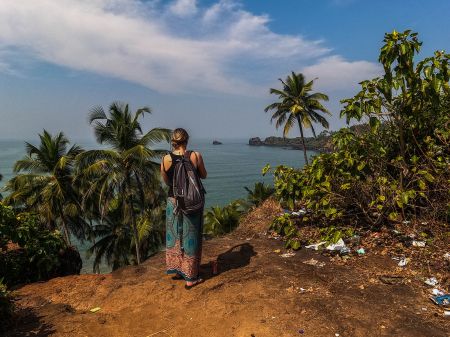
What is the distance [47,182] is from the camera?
68.9 feet

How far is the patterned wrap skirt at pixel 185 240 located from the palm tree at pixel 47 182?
680 inches

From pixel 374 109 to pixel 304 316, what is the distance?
417 centimetres

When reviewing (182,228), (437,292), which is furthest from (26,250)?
(437,292)

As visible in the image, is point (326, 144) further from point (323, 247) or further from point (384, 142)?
point (323, 247)

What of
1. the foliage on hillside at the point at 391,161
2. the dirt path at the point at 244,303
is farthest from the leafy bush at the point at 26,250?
the foliage on hillside at the point at 391,161

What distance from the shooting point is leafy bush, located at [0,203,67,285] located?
640 centimetres

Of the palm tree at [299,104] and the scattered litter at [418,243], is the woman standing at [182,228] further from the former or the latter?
the palm tree at [299,104]

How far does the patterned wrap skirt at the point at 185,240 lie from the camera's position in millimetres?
4875

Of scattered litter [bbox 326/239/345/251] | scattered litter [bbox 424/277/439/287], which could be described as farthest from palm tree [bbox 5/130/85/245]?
scattered litter [bbox 424/277/439/287]

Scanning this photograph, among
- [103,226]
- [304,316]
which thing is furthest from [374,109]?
[103,226]

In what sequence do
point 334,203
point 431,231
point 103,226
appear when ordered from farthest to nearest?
point 103,226
point 334,203
point 431,231

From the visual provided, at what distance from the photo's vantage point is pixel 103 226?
995 inches

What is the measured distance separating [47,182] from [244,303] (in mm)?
19805

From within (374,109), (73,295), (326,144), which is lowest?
(73,295)
